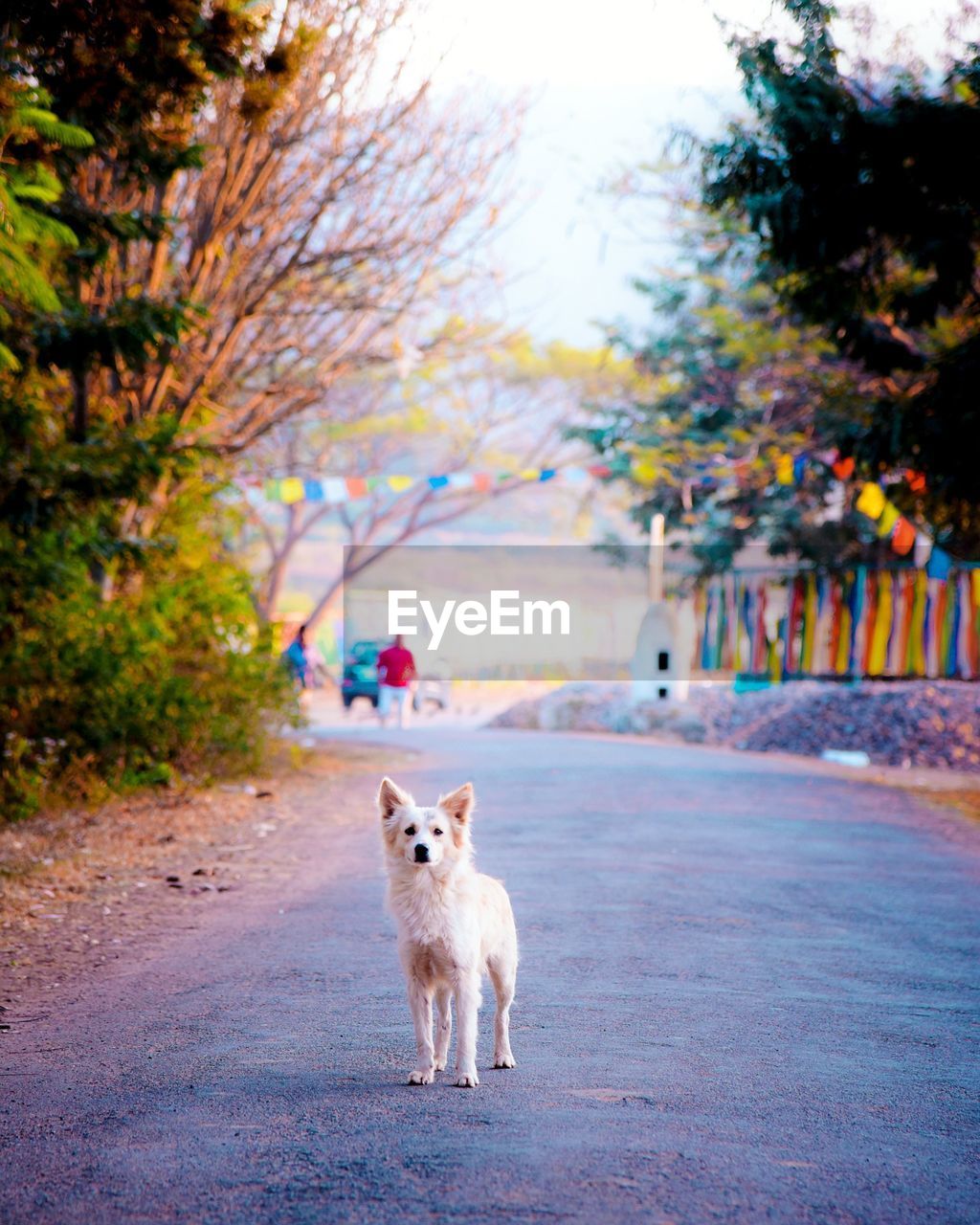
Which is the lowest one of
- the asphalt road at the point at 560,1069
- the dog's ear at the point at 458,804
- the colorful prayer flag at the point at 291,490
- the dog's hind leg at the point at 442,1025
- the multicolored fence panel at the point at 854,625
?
the asphalt road at the point at 560,1069

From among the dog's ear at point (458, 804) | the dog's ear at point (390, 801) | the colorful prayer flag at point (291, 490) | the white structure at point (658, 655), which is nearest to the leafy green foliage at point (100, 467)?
the dog's ear at point (390, 801)

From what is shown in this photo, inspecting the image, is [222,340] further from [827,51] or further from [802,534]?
[802,534]

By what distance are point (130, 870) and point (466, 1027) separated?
662 centimetres

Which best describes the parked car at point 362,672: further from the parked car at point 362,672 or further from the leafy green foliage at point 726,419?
the leafy green foliage at point 726,419

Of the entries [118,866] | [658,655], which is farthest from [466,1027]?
[658,655]

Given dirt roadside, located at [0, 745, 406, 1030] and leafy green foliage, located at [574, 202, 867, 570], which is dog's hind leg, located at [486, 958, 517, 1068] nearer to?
dirt roadside, located at [0, 745, 406, 1030]

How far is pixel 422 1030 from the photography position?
606cm

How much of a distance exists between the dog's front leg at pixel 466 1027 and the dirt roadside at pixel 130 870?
8.31 feet

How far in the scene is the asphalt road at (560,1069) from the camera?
4816 millimetres

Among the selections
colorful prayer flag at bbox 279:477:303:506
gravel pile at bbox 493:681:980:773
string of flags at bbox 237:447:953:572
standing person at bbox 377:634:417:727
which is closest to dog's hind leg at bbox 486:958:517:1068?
string of flags at bbox 237:447:953:572

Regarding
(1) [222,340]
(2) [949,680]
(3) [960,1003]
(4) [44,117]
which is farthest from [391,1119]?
(2) [949,680]

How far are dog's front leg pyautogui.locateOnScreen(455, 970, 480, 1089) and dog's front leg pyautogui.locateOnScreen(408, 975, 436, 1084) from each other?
115 millimetres

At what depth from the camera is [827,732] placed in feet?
87.4

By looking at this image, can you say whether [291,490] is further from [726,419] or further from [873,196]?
[873,196]
